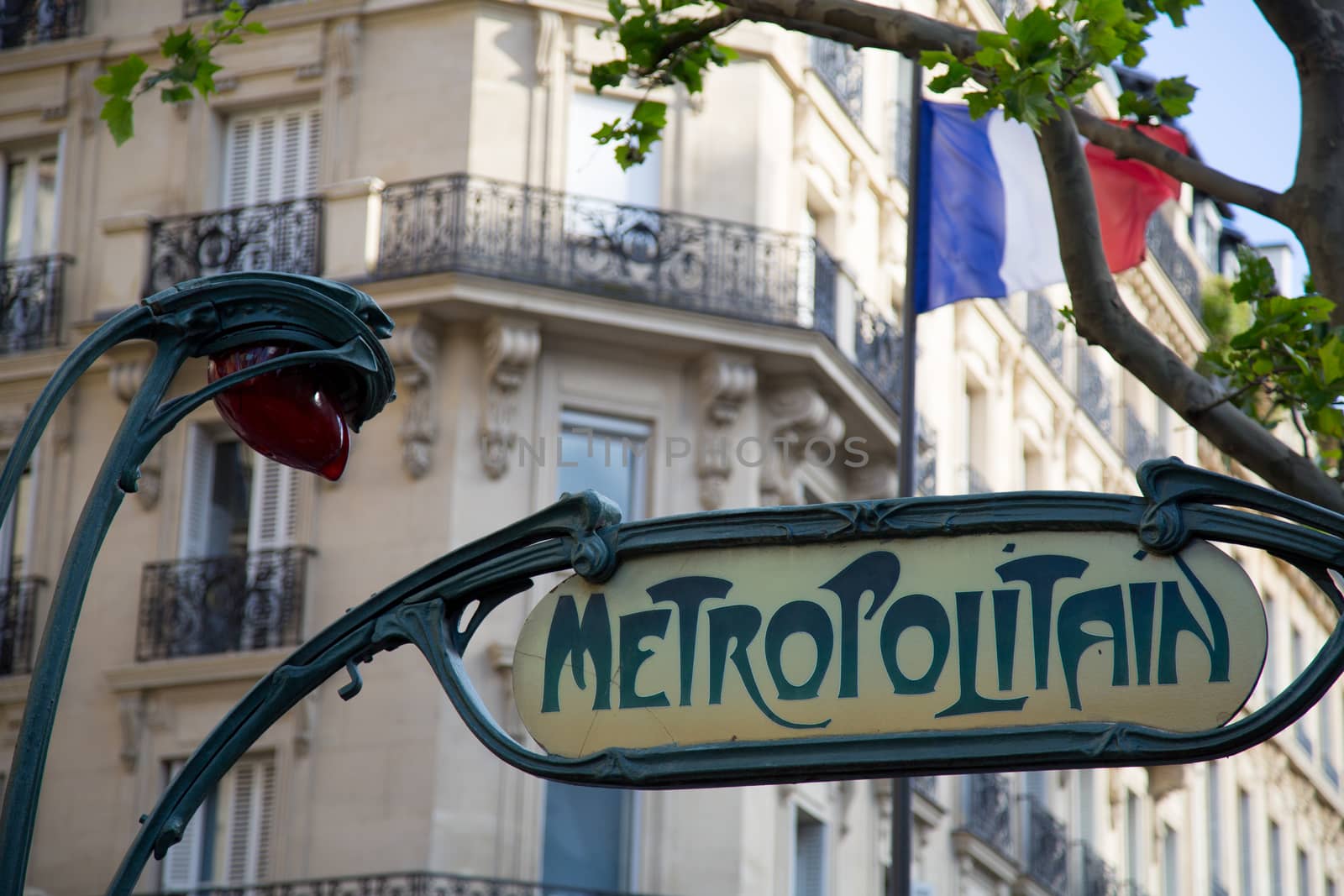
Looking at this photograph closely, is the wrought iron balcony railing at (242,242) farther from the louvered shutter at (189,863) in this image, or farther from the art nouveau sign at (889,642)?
the art nouveau sign at (889,642)

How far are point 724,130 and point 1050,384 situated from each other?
11.1m

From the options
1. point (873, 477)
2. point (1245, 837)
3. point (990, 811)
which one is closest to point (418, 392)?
point (873, 477)

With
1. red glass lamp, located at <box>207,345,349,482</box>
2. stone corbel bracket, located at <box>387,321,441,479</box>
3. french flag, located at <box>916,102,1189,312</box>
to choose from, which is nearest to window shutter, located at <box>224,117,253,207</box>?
stone corbel bracket, located at <box>387,321,441,479</box>

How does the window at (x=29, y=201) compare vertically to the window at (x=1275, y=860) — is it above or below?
above

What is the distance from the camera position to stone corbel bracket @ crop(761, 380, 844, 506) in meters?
23.8

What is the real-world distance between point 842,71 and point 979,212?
8.29 metres

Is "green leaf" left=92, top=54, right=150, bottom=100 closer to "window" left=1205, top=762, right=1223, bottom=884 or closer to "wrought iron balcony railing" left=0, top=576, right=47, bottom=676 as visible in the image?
"wrought iron balcony railing" left=0, top=576, right=47, bottom=676

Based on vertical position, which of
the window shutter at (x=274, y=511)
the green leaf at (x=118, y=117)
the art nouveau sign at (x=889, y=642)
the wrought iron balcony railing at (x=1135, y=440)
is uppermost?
the wrought iron balcony railing at (x=1135, y=440)

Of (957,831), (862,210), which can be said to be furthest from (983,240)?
(957,831)

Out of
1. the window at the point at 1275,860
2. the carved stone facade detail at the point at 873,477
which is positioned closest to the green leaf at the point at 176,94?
the carved stone facade detail at the point at 873,477

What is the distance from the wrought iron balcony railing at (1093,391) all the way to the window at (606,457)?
1327 cm

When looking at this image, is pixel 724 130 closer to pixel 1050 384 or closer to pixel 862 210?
pixel 862 210

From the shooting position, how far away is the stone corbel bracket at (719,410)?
2339 centimetres

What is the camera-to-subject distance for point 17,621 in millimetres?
23812
